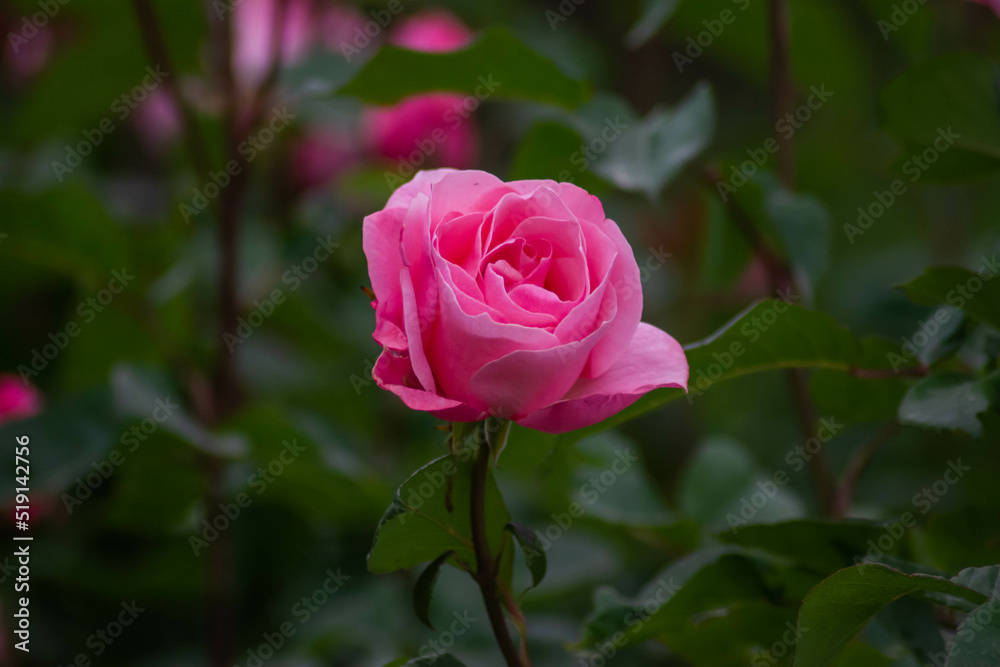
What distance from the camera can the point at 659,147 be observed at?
569mm

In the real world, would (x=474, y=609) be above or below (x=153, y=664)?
above

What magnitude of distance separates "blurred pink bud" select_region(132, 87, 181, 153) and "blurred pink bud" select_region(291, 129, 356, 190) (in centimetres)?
17

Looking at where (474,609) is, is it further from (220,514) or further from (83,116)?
(83,116)

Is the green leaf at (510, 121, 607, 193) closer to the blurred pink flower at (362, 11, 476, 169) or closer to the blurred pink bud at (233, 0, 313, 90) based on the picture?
the blurred pink flower at (362, 11, 476, 169)

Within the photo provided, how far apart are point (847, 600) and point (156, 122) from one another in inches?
46.4

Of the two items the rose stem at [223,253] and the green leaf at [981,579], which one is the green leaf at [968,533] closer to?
the green leaf at [981,579]

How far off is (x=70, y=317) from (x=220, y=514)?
350 mm

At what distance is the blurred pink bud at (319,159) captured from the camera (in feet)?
3.85

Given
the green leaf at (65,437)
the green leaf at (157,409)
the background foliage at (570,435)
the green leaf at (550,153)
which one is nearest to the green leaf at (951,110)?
the background foliage at (570,435)

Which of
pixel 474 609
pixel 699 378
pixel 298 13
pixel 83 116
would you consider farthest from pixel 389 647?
pixel 298 13

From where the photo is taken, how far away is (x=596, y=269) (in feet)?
1.08

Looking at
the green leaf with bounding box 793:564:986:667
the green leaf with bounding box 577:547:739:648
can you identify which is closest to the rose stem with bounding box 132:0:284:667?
the green leaf with bounding box 577:547:739:648

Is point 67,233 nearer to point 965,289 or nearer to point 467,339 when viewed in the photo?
point 467,339

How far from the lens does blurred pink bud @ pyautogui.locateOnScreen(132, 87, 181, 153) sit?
1166mm
